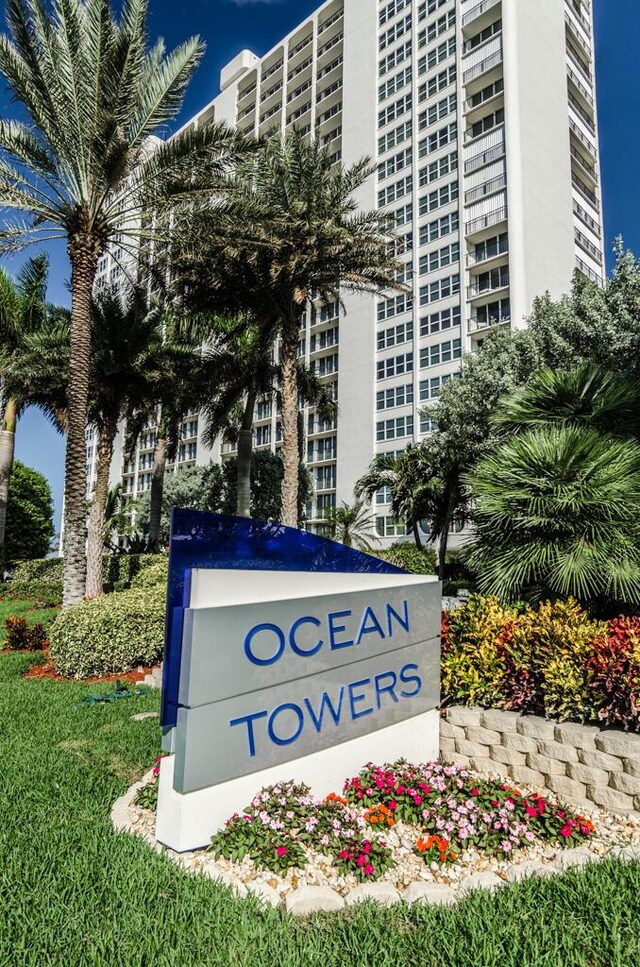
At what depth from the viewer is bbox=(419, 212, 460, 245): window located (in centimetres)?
3906

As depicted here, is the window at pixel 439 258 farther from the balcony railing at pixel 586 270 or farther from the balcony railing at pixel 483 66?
the balcony railing at pixel 483 66

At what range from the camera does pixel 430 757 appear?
568 centimetres

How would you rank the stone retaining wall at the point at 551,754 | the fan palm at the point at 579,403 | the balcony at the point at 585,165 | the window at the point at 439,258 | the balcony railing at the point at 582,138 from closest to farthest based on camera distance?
the stone retaining wall at the point at 551,754, the fan palm at the point at 579,403, the window at the point at 439,258, the balcony railing at the point at 582,138, the balcony at the point at 585,165

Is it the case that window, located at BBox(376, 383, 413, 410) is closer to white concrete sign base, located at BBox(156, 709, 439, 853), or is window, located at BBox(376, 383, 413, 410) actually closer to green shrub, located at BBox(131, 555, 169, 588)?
green shrub, located at BBox(131, 555, 169, 588)

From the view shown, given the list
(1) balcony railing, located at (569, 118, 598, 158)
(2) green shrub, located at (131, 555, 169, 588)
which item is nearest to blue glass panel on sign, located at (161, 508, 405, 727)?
(2) green shrub, located at (131, 555, 169, 588)

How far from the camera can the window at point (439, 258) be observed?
38812mm

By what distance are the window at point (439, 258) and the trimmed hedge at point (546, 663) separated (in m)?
36.3

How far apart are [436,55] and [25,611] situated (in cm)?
4475

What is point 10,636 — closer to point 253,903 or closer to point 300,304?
point 253,903

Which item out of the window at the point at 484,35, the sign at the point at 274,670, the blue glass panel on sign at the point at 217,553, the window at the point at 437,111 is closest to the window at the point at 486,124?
the window at the point at 437,111

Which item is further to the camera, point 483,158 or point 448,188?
point 448,188

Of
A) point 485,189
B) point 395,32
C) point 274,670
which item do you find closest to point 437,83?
point 395,32

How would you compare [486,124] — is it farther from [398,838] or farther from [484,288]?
[398,838]

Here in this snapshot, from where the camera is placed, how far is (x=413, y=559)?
26266 mm
